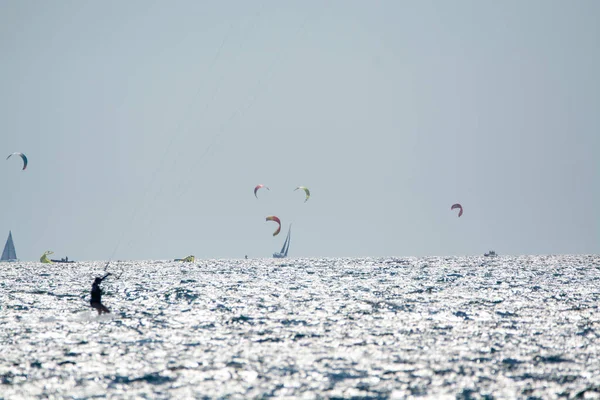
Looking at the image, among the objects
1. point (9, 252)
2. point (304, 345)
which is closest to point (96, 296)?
point (304, 345)

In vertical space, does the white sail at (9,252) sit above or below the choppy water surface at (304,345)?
above

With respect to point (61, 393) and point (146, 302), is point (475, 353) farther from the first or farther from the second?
point (146, 302)

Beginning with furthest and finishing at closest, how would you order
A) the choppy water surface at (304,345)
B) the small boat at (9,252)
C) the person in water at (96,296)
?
the small boat at (9,252), the person in water at (96,296), the choppy water surface at (304,345)

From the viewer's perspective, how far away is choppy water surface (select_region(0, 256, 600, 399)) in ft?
72.7

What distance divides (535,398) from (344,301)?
89.2 feet

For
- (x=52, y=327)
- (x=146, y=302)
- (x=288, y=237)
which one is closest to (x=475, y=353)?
(x=52, y=327)

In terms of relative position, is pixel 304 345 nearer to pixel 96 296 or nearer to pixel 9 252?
pixel 96 296

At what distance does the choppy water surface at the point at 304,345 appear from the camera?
22172 millimetres

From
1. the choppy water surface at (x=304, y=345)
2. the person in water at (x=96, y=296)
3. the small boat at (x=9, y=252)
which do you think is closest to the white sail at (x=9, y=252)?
the small boat at (x=9, y=252)

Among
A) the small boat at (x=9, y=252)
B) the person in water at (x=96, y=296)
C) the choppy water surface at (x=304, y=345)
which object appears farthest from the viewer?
the small boat at (x=9, y=252)

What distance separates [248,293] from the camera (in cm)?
5431

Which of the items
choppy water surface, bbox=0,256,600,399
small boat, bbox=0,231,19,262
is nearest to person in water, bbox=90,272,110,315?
choppy water surface, bbox=0,256,600,399

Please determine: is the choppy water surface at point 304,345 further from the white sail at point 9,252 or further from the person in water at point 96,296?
the white sail at point 9,252

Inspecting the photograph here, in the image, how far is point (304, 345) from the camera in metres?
29.4
